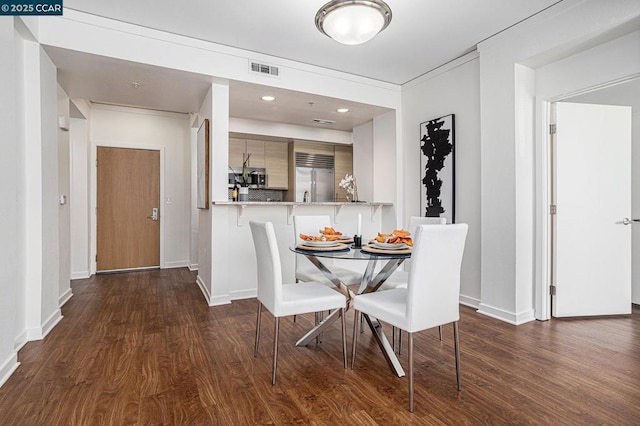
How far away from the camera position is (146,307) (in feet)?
12.0

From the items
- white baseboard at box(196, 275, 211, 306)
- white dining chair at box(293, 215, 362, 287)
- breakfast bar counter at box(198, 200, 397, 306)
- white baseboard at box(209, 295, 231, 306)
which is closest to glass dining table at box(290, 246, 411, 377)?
white dining chair at box(293, 215, 362, 287)

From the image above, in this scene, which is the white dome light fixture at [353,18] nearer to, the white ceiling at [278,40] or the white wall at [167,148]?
the white ceiling at [278,40]

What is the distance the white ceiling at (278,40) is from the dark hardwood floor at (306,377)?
2410 millimetres

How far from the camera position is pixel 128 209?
18.5 ft

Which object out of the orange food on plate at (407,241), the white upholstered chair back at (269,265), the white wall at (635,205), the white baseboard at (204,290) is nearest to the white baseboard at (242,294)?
the white baseboard at (204,290)

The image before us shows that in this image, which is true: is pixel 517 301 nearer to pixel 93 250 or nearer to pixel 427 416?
pixel 427 416

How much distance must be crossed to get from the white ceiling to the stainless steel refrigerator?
6.38 ft

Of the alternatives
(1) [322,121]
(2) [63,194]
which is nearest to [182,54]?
(2) [63,194]

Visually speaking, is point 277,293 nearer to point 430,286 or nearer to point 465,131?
point 430,286

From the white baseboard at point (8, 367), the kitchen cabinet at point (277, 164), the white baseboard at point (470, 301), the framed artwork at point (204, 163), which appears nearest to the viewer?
the white baseboard at point (8, 367)

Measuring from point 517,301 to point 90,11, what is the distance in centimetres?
449

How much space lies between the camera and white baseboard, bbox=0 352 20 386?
6.80 ft

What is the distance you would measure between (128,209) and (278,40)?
3.83m

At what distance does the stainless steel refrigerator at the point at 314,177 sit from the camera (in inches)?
255
